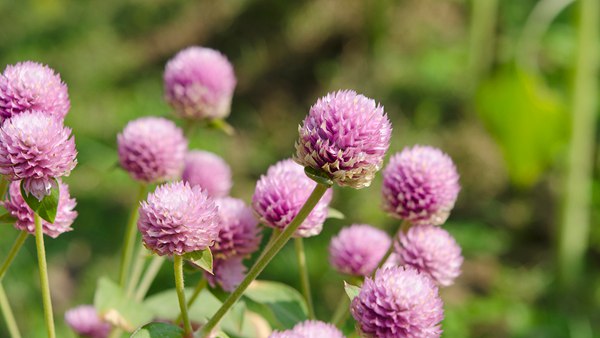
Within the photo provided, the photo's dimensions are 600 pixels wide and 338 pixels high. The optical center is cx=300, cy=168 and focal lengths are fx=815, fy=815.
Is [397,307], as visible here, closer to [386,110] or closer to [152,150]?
A: [152,150]

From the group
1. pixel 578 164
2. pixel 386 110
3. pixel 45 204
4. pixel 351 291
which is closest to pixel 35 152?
pixel 45 204

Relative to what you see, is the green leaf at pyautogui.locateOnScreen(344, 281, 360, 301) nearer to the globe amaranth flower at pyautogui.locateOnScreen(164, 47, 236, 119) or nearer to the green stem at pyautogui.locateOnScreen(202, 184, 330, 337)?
the green stem at pyautogui.locateOnScreen(202, 184, 330, 337)

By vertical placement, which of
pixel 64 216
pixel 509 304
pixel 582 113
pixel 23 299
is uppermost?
pixel 582 113

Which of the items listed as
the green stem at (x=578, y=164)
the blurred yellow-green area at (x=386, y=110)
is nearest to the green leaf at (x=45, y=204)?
the blurred yellow-green area at (x=386, y=110)

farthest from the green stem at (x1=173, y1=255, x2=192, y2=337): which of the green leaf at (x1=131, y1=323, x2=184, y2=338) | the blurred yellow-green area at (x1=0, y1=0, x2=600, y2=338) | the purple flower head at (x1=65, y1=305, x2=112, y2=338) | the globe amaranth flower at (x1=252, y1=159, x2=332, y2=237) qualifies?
the blurred yellow-green area at (x1=0, y1=0, x2=600, y2=338)

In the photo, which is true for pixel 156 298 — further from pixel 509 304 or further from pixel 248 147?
pixel 248 147

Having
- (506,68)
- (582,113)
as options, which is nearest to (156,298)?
(506,68)
